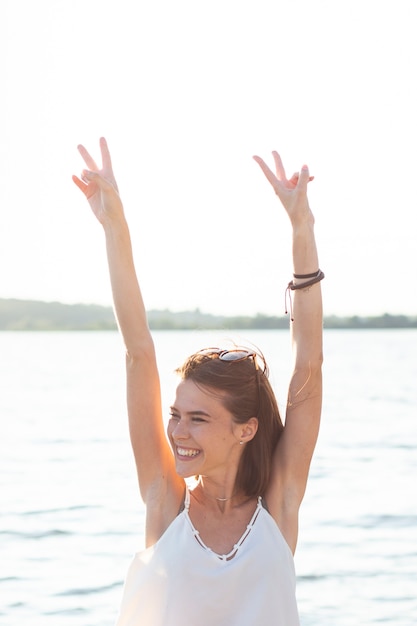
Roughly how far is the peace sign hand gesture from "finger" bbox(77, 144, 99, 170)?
1.48 ft

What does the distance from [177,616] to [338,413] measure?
20919mm

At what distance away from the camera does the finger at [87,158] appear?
3246 mm

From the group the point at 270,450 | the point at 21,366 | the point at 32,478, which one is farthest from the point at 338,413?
the point at 21,366

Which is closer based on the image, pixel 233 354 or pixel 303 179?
pixel 233 354

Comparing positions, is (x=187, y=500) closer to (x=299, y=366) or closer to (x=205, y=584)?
(x=205, y=584)

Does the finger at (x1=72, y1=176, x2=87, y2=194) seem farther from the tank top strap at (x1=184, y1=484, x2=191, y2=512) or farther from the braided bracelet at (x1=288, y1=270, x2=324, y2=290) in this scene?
the tank top strap at (x1=184, y1=484, x2=191, y2=512)

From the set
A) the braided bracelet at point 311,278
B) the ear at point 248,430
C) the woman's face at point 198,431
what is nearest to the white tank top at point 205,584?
the woman's face at point 198,431

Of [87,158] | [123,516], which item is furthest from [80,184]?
[123,516]

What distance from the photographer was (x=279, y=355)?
45.9m

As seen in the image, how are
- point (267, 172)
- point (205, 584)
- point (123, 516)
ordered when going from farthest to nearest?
1. point (123, 516)
2. point (267, 172)
3. point (205, 584)

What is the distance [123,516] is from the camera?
11.4 m

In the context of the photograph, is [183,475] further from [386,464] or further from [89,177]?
[386,464]

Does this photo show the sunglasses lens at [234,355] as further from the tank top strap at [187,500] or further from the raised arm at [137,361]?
the tank top strap at [187,500]

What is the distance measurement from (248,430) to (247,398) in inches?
3.4
